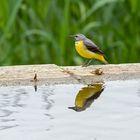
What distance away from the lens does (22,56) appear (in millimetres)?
4191

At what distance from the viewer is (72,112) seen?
7.43 feet

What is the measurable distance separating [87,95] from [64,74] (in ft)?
1.02

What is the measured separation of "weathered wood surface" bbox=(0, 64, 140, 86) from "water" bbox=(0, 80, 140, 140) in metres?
0.05

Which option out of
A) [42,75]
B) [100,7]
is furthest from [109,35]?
[42,75]

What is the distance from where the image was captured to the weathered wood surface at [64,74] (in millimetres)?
2781

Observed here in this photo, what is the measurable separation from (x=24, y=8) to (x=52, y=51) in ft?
1.25

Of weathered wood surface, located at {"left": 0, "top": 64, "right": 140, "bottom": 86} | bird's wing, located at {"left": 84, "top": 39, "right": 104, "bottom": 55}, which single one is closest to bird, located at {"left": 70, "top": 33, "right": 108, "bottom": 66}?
bird's wing, located at {"left": 84, "top": 39, "right": 104, "bottom": 55}

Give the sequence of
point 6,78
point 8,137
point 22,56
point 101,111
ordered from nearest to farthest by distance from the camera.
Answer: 1. point 8,137
2. point 101,111
3. point 6,78
4. point 22,56

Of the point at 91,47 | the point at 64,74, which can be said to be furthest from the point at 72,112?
the point at 91,47

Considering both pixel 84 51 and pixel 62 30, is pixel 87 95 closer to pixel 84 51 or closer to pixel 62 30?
pixel 84 51

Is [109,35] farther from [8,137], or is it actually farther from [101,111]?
[8,137]

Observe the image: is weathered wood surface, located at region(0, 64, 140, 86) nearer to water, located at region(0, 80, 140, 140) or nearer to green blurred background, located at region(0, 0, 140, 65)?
water, located at region(0, 80, 140, 140)

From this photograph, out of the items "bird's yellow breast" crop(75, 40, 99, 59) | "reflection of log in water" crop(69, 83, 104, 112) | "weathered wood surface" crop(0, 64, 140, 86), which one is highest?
"bird's yellow breast" crop(75, 40, 99, 59)

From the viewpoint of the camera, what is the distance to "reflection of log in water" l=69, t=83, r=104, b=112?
7.82ft
